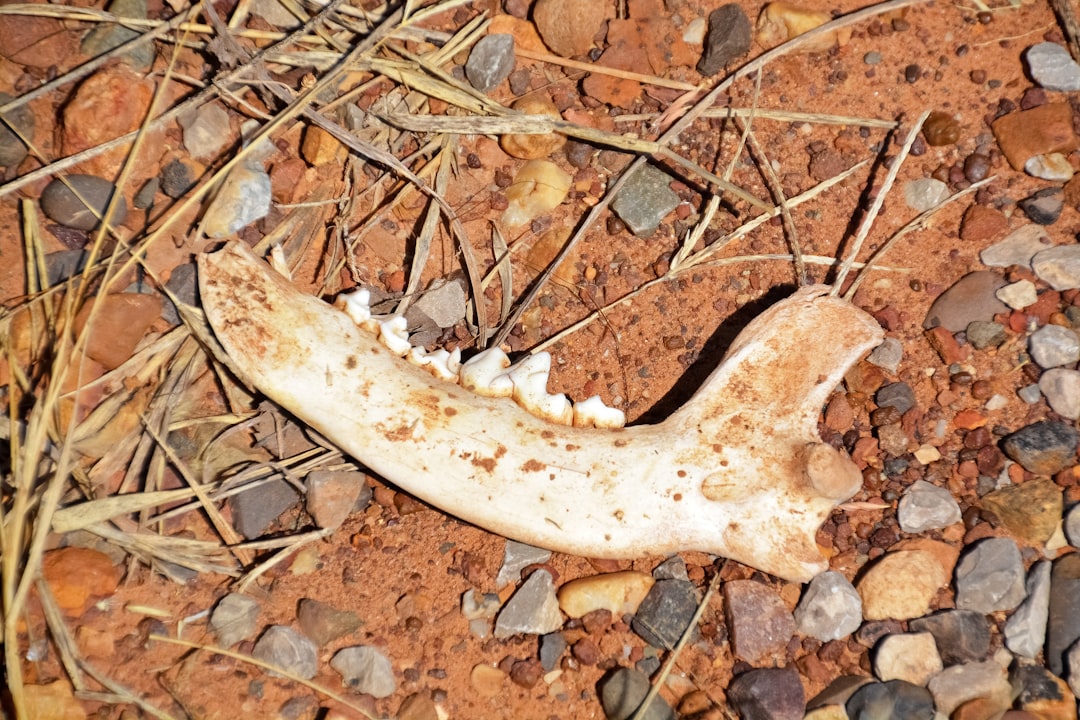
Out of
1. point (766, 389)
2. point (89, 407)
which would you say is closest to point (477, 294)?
point (766, 389)

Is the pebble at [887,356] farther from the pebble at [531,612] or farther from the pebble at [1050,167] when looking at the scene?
the pebble at [531,612]

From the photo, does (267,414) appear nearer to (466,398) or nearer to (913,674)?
(466,398)

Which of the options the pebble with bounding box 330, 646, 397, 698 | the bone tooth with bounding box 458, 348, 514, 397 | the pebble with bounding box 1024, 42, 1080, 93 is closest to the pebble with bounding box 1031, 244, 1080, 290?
the pebble with bounding box 1024, 42, 1080, 93

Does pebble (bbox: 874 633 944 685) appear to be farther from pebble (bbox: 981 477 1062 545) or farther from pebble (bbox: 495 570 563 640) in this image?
pebble (bbox: 495 570 563 640)

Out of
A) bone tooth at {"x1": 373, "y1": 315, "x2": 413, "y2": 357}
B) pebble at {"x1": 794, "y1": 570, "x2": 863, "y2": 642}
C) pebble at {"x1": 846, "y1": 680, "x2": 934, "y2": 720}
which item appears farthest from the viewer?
bone tooth at {"x1": 373, "y1": 315, "x2": 413, "y2": 357}

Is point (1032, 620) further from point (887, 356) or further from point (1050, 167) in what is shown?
point (1050, 167)
